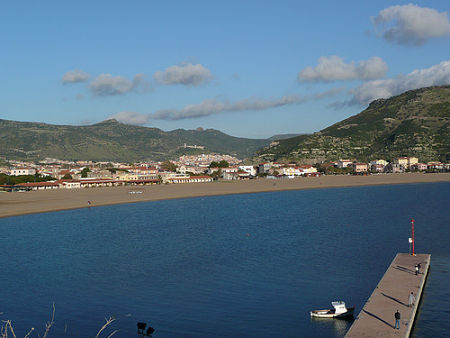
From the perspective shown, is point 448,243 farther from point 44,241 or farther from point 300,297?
point 44,241

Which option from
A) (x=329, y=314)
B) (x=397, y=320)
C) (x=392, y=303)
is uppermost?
(x=397, y=320)

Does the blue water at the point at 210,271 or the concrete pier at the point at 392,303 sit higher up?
the concrete pier at the point at 392,303

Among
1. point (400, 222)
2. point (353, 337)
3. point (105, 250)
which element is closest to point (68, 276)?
point (105, 250)

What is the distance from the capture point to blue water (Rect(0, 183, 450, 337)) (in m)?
25.8

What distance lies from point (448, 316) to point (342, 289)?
659 centimetres

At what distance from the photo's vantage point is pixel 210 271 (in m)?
35.7

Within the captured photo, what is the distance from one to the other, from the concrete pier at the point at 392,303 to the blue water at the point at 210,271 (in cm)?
88

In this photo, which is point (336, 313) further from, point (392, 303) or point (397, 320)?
point (397, 320)

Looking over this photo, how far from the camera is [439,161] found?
19012 centimetres

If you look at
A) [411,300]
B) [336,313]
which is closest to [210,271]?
[336,313]

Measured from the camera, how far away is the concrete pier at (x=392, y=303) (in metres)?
22.0

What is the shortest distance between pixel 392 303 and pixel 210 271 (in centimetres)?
1419

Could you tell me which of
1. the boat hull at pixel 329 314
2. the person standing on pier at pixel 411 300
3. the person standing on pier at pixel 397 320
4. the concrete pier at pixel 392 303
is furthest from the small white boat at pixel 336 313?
the person standing on pier at pixel 397 320

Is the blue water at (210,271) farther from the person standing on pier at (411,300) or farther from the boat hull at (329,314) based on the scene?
the person standing on pier at (411,300)
